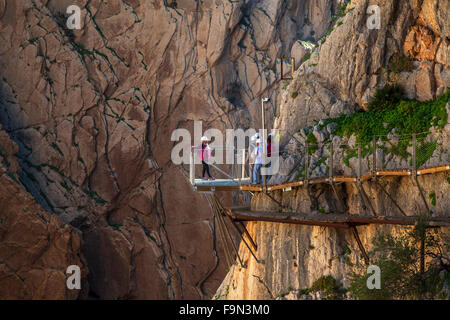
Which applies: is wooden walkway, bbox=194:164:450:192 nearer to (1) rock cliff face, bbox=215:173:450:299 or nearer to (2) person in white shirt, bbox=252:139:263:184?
(2) person in white shirt, bbox=252:139:263:184

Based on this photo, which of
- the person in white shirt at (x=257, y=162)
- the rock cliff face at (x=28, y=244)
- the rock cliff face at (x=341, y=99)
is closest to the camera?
the rock cliff face at (x=341, y=99)

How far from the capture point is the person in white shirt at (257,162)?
26.6m

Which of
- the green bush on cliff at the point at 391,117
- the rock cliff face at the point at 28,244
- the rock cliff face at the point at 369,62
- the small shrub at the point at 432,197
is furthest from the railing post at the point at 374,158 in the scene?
the rock cliff face at the point at 28,244

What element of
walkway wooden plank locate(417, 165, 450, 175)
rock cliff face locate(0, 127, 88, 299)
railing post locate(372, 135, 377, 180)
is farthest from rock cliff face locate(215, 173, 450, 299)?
rock cliff face locate(0, 127, 88, 299)

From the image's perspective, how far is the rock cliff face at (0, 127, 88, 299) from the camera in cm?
4303

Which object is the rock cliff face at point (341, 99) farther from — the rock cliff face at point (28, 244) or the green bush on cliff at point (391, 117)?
the rock cliff face at point (28, 244)

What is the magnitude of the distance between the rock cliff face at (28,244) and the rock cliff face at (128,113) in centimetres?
209

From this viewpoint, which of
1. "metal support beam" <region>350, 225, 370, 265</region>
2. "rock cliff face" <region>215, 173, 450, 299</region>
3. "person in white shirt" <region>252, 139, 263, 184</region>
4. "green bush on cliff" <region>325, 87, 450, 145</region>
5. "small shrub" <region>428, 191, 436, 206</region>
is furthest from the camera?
"person in white shirt" <region>252, 139, 263, 184</region>

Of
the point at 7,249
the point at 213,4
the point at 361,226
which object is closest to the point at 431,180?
the point at 361,226

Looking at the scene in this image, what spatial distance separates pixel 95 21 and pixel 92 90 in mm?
4967

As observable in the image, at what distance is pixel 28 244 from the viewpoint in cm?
4353

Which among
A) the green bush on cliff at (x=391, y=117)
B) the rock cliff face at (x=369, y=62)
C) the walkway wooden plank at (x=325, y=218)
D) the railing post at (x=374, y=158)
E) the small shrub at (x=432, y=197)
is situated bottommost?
the walkway wooden plank at (x=325, y=218)

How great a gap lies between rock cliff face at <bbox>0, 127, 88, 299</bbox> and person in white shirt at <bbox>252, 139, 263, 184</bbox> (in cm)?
1999

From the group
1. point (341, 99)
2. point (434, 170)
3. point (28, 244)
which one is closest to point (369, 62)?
point (341, 99)
